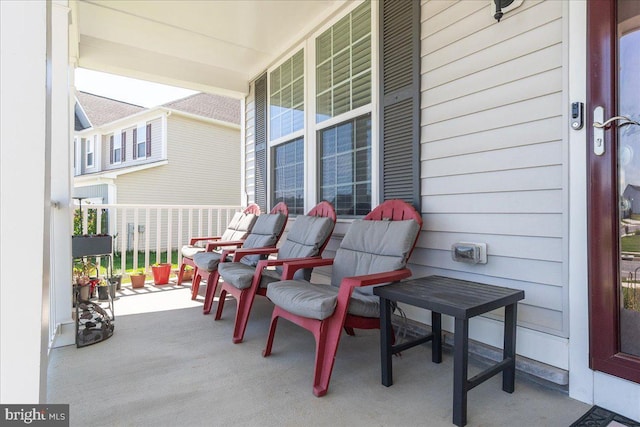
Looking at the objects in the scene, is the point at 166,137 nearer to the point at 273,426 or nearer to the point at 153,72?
the point at 153,72

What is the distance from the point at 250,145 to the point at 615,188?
4.85 meters

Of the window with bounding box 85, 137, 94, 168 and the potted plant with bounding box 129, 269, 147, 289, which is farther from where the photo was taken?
the window with bounding box 85, 137, 94, 168

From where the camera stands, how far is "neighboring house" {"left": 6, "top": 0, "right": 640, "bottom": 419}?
773 mm

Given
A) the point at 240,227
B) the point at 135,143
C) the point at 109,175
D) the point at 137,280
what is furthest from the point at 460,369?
the point at 135,143

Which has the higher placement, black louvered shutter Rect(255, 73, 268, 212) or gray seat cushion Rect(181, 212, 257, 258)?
black louvered shutter Rect(255, 73, 268, 212)

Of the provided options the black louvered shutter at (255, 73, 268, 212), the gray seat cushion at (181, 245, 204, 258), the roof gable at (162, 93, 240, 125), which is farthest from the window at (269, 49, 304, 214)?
the roof gable at (162, 93, 240, 125)

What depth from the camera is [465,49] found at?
234 cm

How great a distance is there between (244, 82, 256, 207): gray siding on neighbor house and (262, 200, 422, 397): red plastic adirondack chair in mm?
3103

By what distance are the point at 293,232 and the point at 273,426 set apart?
1.99 meters

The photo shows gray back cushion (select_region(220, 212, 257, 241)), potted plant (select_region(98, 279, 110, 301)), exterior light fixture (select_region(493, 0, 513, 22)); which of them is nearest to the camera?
exterior light fixture (select_region(493, 0, 513, 22))

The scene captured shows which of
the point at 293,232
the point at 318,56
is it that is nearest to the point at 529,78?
the point at 293,232

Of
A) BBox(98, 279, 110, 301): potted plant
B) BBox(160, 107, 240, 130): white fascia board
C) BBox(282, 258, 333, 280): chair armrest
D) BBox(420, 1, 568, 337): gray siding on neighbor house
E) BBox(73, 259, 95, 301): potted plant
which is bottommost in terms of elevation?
BBox(98, 279, 110, 301): potted plant

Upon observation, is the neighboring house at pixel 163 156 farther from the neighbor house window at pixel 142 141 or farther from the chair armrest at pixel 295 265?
the chair armrest at pixel 295 265

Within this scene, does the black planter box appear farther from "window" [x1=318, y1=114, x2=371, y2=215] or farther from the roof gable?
the roof gable
